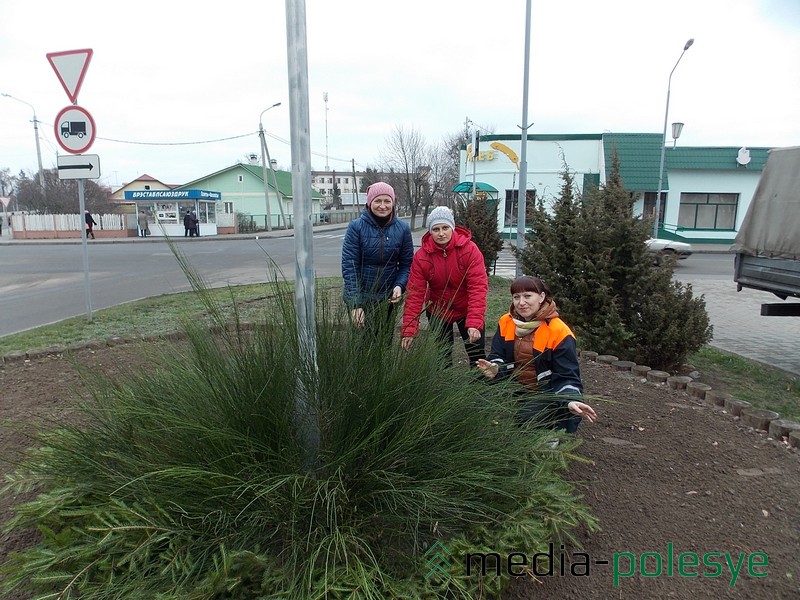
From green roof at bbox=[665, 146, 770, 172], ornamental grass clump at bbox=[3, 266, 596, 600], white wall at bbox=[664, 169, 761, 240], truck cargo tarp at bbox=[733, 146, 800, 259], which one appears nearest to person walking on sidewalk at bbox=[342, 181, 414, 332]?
ornamental grass clump at bbox=[3, 266, 596, 600]

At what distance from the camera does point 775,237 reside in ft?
19.6

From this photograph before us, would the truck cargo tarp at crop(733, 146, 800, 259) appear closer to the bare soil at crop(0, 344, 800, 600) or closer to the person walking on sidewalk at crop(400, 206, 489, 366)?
the bare soil at crop(0, 344, 800, 600)

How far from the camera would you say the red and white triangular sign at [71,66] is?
263 inches

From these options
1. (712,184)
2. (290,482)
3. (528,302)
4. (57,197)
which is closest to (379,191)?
(528,302)

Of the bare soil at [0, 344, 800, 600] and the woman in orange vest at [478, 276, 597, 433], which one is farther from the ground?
the woman in orange vest at [478, 276, 597, 433]

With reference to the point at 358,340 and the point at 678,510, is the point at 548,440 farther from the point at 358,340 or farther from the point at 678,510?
the point at 358,340

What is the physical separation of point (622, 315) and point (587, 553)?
3696mm

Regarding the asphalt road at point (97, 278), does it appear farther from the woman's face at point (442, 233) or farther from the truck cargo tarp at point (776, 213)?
the truck cargo tarp at point (776, 213)

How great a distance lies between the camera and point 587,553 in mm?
2273

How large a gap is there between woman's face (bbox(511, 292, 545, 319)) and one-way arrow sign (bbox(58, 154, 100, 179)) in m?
6.28

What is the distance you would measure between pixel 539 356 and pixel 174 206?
123ft

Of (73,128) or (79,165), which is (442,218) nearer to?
(79,165)

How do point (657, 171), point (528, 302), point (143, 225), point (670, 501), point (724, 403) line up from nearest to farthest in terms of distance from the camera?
point (670, 501)
point (528, 302)
point (724, 403)
point (657, 171)
point (143, 225)

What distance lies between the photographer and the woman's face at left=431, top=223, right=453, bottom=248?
3.53 m
